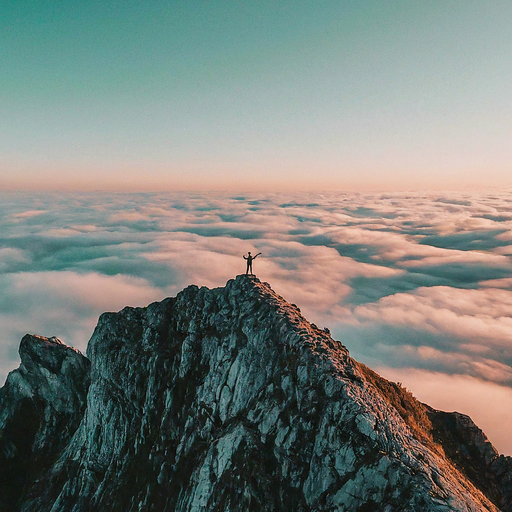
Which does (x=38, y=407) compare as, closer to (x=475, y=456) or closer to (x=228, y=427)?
(x=228, y=427)

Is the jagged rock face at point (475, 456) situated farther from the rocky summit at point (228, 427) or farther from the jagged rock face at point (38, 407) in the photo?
the jagged rock face at point (38, 407)

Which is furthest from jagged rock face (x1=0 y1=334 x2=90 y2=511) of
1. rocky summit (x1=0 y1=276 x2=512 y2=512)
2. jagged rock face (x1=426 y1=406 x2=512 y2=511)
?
jagged rock face (x1=426 y1=406 x2=512 y2=511)

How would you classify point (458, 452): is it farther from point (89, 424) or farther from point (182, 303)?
point (89, 424)

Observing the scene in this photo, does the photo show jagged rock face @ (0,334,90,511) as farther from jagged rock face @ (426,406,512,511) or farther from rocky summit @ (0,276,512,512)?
jagged rock face @ (426,406,512,511)

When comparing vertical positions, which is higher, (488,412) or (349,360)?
(349,360)

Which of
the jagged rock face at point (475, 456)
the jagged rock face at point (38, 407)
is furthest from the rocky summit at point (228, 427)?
the jagged rock face at point (38, 407)

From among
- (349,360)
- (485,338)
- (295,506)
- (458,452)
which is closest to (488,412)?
(485,338)
